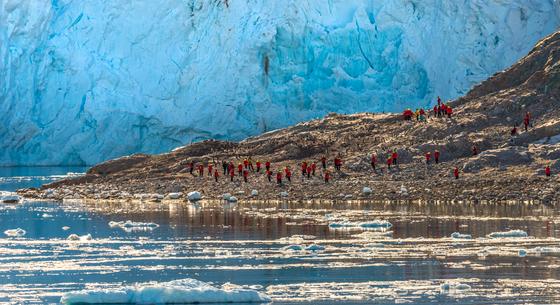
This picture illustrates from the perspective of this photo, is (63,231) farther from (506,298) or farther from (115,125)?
(115,125)

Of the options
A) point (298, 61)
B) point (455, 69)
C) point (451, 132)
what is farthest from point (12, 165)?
point (451, 132)

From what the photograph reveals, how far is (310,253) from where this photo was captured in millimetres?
18828

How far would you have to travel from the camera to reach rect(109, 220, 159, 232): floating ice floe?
24117 millimetres

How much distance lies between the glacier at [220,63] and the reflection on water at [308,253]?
26211 mm

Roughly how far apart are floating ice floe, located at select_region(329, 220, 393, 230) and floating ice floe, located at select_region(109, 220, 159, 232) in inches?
154

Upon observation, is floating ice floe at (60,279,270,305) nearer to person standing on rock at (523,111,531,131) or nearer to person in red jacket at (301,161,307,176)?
person in red jacket at (301,161,307,176)

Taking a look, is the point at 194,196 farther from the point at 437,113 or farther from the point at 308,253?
the point at 308,253

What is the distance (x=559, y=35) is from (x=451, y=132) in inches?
257

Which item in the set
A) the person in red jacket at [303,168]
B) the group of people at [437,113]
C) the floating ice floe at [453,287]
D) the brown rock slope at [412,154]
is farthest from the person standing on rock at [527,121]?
the floating ice floe at [453,287]

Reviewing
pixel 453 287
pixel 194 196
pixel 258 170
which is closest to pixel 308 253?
pixel 453 287

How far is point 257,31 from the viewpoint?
5528cm

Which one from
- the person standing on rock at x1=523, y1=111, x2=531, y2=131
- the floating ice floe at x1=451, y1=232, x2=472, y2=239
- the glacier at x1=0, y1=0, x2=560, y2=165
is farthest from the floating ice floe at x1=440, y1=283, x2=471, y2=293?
the glacier at x1=0, y1=0, x2=560, y2=165

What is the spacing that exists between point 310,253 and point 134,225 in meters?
6.84

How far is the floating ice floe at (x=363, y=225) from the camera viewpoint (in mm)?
22938
